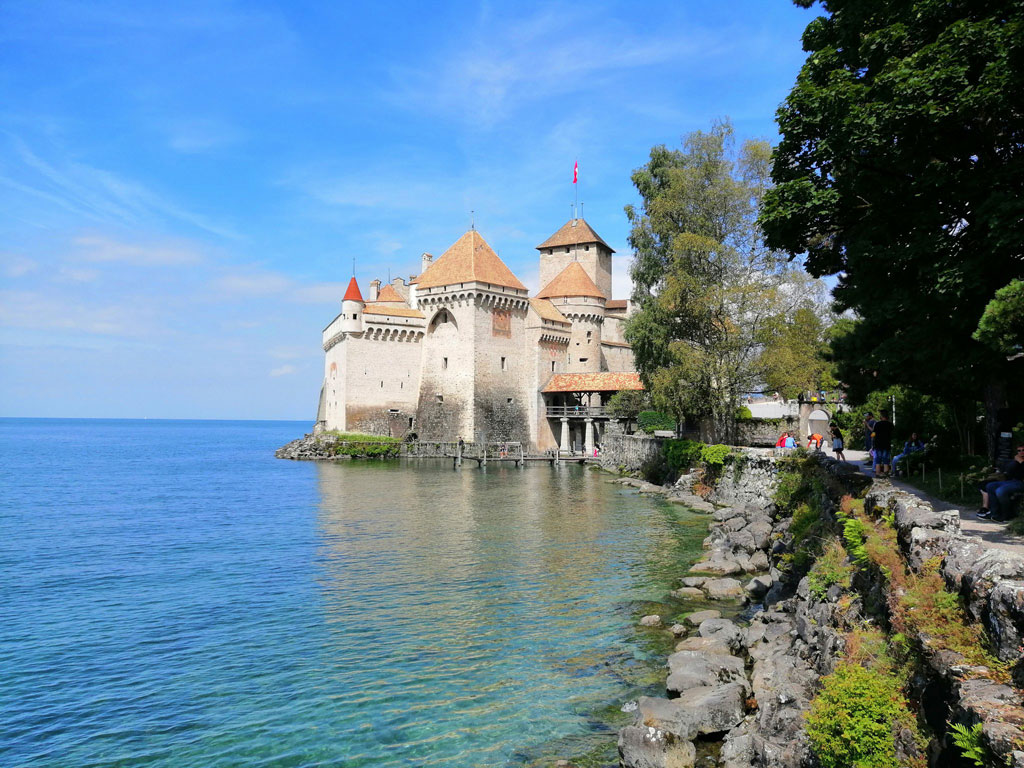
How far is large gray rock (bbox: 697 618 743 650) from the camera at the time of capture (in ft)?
34.1

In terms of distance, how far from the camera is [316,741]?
8.38 metres

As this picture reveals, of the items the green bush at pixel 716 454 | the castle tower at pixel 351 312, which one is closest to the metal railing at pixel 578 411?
the castle tower at pixel 351 312

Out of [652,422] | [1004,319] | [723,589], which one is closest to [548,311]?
[652,422]

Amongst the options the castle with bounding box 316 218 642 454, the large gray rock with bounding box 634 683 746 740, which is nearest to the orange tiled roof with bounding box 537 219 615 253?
the castle with bounding box 316 218 642 454

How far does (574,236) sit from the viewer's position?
6122cm

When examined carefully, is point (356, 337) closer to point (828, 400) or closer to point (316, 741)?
point (828, 400)

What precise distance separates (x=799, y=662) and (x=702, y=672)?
123 cm

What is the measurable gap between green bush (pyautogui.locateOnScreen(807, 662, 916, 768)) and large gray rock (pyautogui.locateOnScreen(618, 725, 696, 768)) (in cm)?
152

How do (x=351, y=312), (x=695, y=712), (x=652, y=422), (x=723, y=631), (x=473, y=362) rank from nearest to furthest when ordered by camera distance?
(x=695, y=712) → (x=723, y=631) → (x=652, y=422) → (x=473, y=362) → (x=351, y=312)

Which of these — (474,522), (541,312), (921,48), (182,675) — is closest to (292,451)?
(541,312)

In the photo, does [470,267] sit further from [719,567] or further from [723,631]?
[723,631]

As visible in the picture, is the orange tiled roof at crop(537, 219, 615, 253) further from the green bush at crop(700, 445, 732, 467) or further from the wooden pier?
the green bush at crop(700, 445, 732, 467)

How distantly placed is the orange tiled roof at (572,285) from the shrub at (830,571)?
4632 cm

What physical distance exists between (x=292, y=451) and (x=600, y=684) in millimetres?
52130
